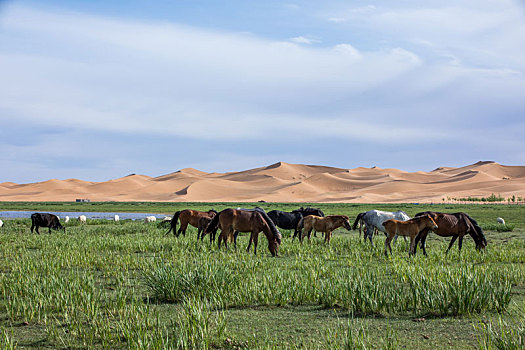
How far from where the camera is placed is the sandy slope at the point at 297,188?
10631 cm

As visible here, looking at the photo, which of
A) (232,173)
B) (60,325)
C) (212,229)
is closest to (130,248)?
(212,229)

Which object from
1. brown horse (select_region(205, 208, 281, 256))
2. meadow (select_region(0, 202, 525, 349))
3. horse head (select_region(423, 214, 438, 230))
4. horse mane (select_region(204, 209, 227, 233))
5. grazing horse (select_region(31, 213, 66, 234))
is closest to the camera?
meadow (select_region(0, 202, 525, 349))

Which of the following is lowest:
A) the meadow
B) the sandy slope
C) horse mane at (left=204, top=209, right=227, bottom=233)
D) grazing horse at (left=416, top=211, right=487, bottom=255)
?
the meadow

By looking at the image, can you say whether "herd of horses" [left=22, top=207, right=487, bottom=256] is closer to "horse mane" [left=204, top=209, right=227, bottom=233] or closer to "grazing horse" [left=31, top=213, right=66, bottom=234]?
"horse mane" [left=204, top=209, right=227, bottom=233]

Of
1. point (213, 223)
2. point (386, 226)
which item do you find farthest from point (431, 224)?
point (213, 223)

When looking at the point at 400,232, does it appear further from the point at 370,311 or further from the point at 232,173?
the point at 232,173

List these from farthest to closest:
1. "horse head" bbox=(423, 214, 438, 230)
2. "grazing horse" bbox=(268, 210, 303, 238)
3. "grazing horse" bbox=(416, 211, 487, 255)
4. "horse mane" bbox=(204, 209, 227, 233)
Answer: "grazing horse" bbox=(268, 210, 303, 238) < "horse mane" bbox=(204, 209, 227, 233) < "grazing horse" bbox=(416, 211, 487, 255) < "horse head" bbox=(423, 214, 438, 230)

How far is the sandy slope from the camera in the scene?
10631cm

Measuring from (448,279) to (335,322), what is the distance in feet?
7.83

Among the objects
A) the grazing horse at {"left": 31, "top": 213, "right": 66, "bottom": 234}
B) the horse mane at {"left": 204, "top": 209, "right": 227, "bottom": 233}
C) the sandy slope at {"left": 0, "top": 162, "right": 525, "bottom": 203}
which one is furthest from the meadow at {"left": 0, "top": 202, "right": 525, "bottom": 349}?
the sandy slope at {"left": 0, "top": 162, "right": 525, "bottom": 203}

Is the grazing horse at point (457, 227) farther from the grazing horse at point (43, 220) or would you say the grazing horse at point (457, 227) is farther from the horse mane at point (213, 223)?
the grazing horse at point (43, 220)

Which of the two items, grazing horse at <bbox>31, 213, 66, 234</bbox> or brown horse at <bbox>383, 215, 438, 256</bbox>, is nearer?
brown horse at <bbox>383, 215, 438, 256</bbox>

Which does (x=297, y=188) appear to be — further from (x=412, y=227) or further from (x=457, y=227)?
(x=412, y=227)

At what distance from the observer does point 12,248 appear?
15.9 metres
